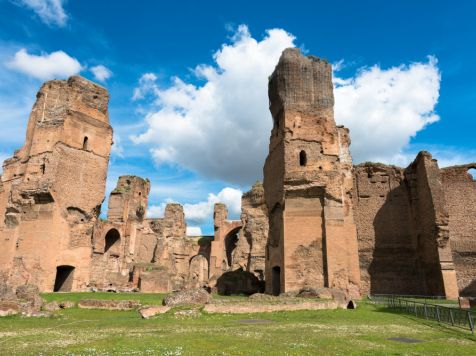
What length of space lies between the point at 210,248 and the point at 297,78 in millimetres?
25833

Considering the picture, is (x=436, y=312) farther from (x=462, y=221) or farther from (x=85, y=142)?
(x=85, y=142)

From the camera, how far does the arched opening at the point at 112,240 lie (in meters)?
28.4

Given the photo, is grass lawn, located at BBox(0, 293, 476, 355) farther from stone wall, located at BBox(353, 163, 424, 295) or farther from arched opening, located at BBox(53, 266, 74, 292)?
stone wall, located at BBox(353, 163, 424, 295)

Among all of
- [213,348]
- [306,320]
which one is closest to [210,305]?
[306,320]

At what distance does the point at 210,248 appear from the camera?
4109 cm

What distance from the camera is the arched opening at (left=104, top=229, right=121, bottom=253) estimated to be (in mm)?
28375

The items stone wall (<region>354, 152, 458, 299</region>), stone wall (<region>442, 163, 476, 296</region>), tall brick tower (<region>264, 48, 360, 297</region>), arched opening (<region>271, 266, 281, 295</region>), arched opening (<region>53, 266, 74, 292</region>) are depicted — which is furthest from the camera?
stone wall (<region>442, 163, 476, 296</region>)

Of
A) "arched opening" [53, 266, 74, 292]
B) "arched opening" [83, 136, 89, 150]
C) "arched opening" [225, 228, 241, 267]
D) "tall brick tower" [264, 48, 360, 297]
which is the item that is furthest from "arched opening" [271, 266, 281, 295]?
"arched opening" [225, 228, 241, 267]

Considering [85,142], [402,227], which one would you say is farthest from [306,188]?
[85,142]

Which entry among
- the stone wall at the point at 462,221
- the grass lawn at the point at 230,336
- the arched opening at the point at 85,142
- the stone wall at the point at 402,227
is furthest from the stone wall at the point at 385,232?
the arched opening at the point at 85,142

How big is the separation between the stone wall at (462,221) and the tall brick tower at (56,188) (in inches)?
819

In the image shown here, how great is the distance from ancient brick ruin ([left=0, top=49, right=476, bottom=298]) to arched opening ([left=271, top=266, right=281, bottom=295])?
0.07m

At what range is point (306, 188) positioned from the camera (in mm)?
17828

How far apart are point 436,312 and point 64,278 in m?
18.3
